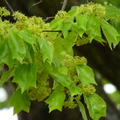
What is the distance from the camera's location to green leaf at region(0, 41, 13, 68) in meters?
1.13

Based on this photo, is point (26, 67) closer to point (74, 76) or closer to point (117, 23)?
point (74, 76)

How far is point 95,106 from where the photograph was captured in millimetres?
1333

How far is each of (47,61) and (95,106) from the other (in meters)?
0.28

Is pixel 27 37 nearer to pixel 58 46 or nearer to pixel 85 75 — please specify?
pixel 85 75

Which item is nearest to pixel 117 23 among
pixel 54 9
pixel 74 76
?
pixel 74 76

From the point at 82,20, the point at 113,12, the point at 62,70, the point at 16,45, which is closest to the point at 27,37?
the point at 16,45

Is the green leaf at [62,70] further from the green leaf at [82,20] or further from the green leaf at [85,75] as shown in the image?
the green leaf at [82,20]

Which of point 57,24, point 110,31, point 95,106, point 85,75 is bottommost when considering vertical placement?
point 95,106

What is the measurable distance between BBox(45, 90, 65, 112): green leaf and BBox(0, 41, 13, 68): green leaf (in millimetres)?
235

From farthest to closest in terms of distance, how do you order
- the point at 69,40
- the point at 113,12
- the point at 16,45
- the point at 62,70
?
the point at 113,12 < the point at 69,40 < the point at 62,70 < the point at 16,45

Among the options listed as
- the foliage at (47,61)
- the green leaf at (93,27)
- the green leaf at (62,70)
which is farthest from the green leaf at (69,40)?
the green leaf at (62,70)

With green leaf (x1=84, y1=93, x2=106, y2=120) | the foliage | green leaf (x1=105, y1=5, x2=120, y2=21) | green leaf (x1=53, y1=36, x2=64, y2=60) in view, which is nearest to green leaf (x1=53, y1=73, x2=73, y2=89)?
the foliage

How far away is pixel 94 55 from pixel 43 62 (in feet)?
3.99

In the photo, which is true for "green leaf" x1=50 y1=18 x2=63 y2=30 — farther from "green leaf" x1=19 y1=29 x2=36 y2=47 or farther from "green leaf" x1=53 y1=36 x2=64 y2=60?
"green leaf" x1=19 y1=29 x2=36 y2=47
